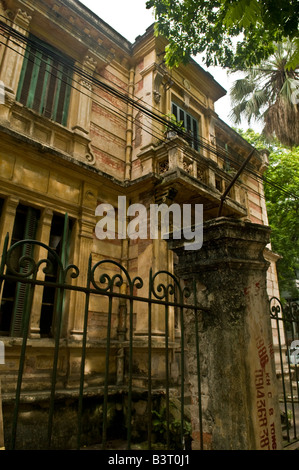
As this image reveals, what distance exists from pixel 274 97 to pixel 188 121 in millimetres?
4347

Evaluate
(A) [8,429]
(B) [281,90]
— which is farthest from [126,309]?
(B) [281,90]

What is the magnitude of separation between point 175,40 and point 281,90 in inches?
263

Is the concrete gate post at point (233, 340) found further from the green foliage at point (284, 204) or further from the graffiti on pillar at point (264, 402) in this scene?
the green foliage at point (284, 204)

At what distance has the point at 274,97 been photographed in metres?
11.3

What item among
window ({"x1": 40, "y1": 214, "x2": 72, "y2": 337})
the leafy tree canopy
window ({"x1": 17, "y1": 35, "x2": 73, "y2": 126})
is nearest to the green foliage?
the leafy tree canopy

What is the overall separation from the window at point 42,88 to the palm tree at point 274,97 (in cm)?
718

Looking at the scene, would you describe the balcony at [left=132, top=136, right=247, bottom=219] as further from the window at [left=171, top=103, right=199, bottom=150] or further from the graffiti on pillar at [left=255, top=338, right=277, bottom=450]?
the graffiti on pillar at [left=255, top=338, right=277, bottom=450]

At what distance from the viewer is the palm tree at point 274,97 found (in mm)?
10328

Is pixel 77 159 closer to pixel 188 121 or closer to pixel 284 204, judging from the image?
pixel 188 121

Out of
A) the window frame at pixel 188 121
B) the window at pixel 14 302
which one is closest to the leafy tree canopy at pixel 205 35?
the window frame at pixel 188 121

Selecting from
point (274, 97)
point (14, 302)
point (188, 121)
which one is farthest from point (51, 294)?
point (274, 97)

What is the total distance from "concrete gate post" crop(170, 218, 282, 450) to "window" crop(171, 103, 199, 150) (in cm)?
691

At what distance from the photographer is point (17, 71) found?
20.1 ft
